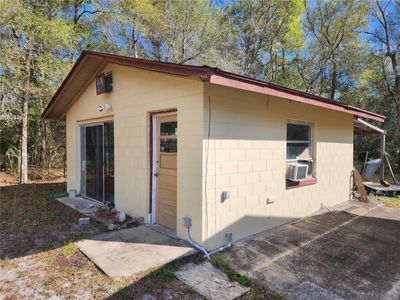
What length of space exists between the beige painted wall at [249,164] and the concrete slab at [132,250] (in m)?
0.58

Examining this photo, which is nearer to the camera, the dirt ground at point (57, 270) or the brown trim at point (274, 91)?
the dirt ground at point (57, 270)

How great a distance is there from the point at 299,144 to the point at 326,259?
108 inches

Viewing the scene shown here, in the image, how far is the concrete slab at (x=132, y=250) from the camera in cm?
333

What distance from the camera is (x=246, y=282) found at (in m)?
3.07

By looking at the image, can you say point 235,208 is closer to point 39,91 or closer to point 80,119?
point 80,119

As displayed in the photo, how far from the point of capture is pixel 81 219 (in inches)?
206

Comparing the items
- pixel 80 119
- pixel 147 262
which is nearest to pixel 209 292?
pixel 147 262

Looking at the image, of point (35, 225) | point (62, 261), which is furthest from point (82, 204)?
point (62, 261)

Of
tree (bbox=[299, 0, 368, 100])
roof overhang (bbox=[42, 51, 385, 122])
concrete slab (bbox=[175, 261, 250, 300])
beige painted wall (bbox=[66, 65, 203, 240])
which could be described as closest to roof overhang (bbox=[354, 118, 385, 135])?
roof overhang (bbox=[42, 51, 385, 122])

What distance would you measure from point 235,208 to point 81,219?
3.18m

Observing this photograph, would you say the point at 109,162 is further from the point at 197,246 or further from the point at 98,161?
the point at 197,246

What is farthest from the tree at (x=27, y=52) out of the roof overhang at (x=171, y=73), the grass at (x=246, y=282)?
the grass at (x=246, y=282)

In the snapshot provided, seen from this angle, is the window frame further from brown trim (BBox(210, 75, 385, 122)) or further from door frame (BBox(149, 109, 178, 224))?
door frame (BBox(149, 109, 178, 224))

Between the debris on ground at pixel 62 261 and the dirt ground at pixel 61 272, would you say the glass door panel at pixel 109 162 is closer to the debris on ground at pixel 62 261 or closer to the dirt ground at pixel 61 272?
the dirt ground at pixel 61 272
